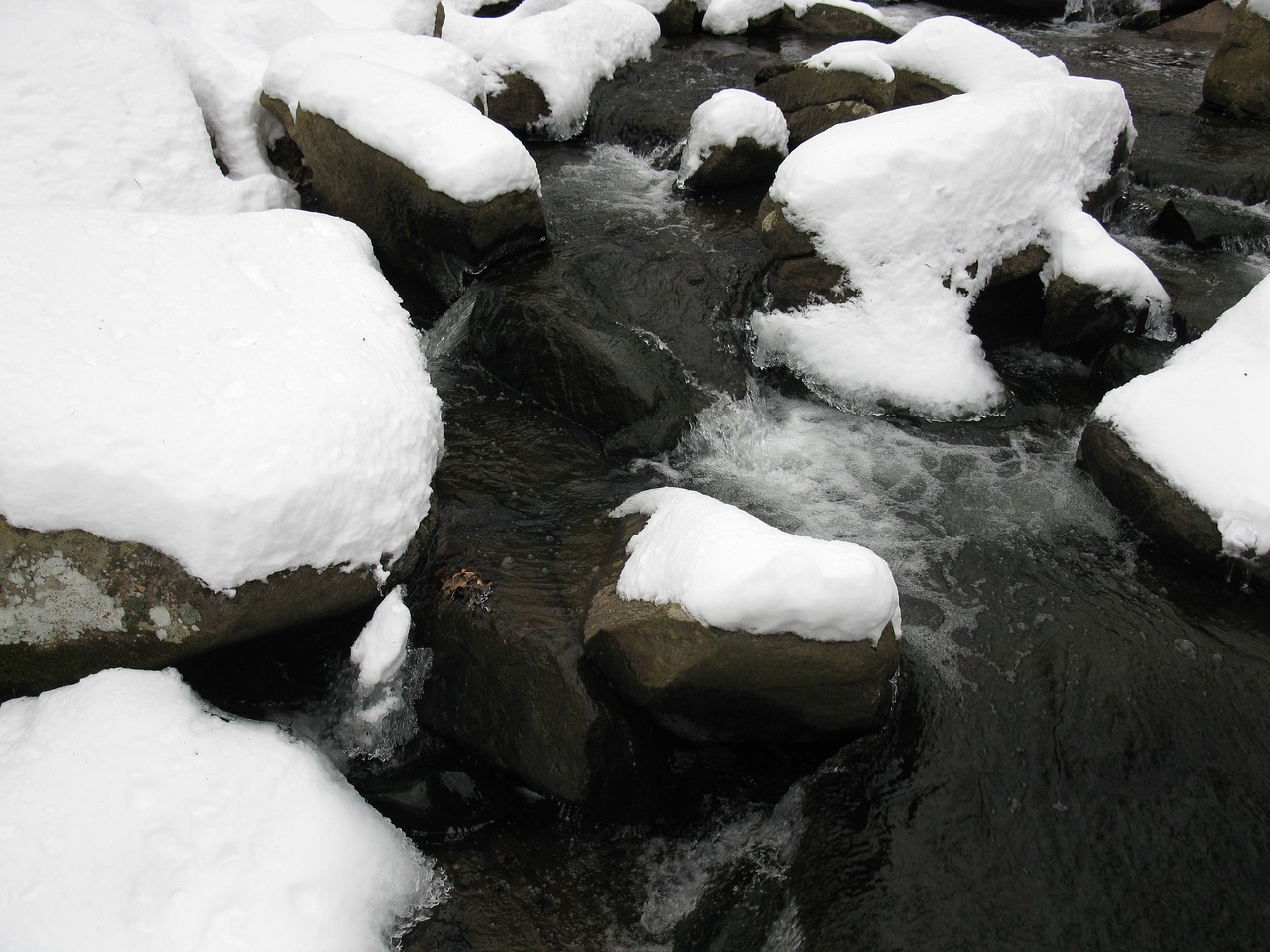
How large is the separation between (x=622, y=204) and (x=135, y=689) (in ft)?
16.2

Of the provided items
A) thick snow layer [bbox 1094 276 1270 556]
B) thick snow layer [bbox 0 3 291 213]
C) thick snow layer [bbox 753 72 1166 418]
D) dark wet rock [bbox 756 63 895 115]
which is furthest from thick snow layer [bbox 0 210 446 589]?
dark wet rock [bbox 756 63 895 115]

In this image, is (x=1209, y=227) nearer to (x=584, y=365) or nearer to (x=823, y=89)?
(x=823, y=89)

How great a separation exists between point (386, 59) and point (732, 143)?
9.19 feet

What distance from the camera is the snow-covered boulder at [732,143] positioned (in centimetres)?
675

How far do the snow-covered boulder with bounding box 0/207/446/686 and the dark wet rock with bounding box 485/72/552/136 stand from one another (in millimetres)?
4304

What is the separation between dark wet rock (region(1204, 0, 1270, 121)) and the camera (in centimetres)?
786

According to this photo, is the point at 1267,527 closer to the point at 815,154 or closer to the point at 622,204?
the point at 815,154

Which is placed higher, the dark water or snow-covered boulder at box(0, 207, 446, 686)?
snow-covered boulder at box(0, 207, 446, 686)

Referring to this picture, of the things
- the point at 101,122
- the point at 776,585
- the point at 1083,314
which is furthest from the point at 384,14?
the point at 776,585

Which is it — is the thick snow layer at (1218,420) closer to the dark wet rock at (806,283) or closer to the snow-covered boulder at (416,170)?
the dark wet rock at (806,283)

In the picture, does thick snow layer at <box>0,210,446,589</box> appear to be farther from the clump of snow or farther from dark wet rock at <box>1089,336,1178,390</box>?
dark wet rock at <box>1089,336,1178,390</box>

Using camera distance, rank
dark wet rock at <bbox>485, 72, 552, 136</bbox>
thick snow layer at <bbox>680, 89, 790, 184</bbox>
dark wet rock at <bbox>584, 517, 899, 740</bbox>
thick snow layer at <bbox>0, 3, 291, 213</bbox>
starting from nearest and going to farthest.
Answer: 1. dark wet rock at <bbox>584, 517, 899, 740</bbox>
2. thick snow layer at <bbox>0, 3, 291, 213</bbox>
3. thick snow layer at <bbox>680, 89, 790, 184</bbox>
4. dark wet rock at <bbox>485, 72, 552, 136</bbox>

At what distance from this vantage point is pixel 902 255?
545 centimetres

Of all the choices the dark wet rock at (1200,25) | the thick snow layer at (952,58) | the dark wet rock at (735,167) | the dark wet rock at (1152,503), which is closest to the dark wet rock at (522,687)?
the dark wet rock at (1152,503)
